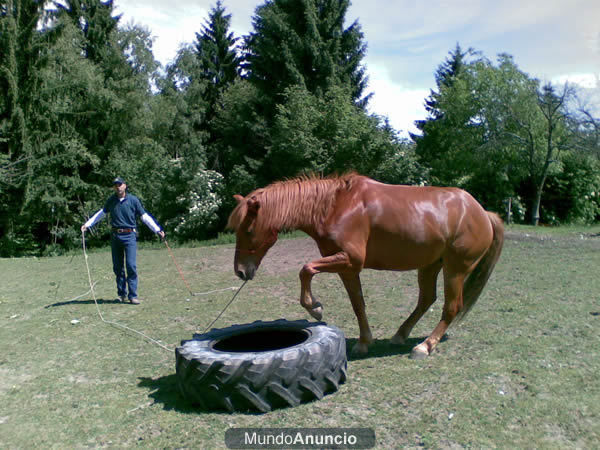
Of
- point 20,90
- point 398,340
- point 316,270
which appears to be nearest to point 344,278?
point 316,270

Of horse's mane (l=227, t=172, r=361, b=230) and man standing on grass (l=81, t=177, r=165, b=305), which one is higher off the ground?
horse's mane (l=227, t=172, r=361, b=230)

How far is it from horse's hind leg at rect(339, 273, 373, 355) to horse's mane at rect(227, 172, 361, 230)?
0.74m

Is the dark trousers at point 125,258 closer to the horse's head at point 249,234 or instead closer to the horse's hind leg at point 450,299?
the horse's head at point 249,234

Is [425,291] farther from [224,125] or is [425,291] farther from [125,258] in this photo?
[224,125]

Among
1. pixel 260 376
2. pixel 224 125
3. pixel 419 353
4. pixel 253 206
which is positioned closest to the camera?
pixel 260 376

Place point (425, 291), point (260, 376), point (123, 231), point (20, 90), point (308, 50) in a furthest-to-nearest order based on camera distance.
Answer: point (308, 50), point (20, 90), point (123, 231), point (425, 291), point (260, 376)

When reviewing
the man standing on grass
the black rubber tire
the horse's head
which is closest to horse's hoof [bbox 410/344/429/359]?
the black rubber tire

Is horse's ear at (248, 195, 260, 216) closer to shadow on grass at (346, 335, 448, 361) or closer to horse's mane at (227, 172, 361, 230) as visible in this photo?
horse's mane at (227, 172, 361, 230)

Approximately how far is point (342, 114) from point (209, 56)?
55.2 ft

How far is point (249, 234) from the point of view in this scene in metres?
4.71

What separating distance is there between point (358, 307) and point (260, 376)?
1.72 metres

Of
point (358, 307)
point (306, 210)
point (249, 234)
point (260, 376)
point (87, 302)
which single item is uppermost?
point (306, 210)

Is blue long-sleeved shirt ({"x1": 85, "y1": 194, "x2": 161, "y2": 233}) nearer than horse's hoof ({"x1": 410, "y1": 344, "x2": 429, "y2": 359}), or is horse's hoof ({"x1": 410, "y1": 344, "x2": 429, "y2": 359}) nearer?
horse's hoof ({"x1": 410, "y1": 344, "x2": 429, "y2": 359})

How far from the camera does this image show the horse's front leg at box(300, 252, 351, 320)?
4695mm
